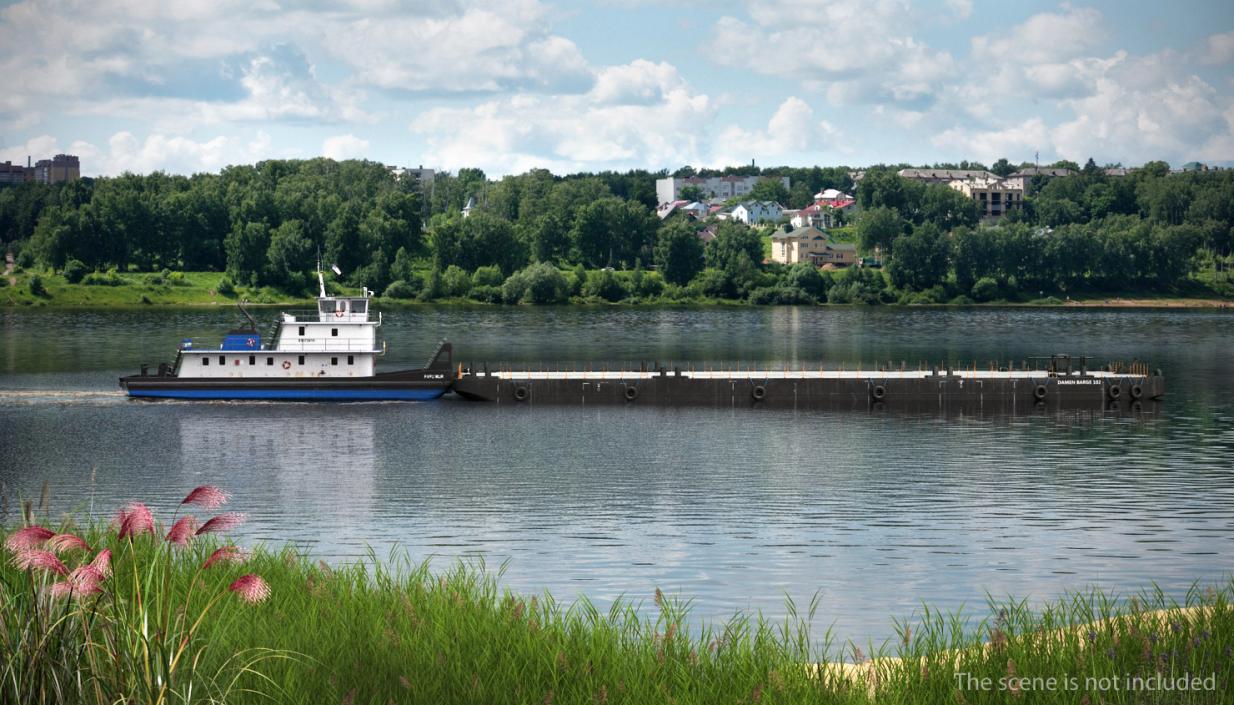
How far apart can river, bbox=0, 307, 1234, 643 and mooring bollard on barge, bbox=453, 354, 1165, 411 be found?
8.86ft

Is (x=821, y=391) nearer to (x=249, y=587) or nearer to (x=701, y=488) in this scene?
(x=701, y=488)

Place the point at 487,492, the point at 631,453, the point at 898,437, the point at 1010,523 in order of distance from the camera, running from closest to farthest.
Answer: the point at 1010,523 < the point at 487,492 < the point at 631,453 < the point at 898,437

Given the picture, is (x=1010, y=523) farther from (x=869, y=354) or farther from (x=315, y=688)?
(x=869, y=354)

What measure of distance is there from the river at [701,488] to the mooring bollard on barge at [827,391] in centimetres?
270

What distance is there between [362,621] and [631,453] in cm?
4295

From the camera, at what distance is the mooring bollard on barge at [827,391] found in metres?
89.4

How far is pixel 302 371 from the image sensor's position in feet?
299

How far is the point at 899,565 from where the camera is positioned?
42500mm

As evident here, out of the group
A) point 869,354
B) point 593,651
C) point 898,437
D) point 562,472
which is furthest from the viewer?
point 869,354

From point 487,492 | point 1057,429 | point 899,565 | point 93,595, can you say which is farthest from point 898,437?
point 93,595

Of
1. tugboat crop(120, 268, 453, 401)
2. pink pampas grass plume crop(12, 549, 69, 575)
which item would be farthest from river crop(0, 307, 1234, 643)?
pink pampas grass plume crop(12, 549, 69, 575)

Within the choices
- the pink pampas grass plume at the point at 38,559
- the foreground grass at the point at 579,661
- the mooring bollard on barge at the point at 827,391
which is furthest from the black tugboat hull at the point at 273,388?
the pink pampas grass plume at the point at 38,559

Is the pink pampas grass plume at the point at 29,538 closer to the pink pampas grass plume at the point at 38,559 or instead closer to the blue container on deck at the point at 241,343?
the pink pampas grass plume at the point at 38,559

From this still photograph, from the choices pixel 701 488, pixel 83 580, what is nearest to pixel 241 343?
pixel 701 488
